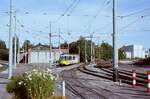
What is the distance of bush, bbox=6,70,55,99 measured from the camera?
14469 millimetres

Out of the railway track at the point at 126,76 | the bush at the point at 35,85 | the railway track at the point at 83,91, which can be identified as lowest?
the railway track at the point at 83,91

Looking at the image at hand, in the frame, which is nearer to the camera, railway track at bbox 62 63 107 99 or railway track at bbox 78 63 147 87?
railway track at bbox 62 63 107 99

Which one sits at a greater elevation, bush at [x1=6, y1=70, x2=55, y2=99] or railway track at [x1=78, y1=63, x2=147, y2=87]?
bush at [x1=6, y1=70, x2=55, y2=99]

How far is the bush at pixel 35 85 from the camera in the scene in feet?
47.5

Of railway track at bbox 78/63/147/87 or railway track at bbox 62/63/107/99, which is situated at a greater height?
railway track at bbox 78/63/147/87

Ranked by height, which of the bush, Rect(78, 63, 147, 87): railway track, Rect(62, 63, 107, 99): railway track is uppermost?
the bush

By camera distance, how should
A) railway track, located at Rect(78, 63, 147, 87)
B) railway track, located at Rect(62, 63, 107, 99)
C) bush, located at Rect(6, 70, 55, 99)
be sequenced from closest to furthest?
1. bush, located at Rect(6, 70, 55, 99)
2. railway track, located at Rect(62, 63, 107, 99)
3. railway track, located at Rect(78, 63, 147, 87)

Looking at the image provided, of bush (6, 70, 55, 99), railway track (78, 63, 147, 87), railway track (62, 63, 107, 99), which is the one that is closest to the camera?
bush (6, 70, 55, 99)

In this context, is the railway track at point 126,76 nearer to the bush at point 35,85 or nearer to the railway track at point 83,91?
the railway track at point 83,91

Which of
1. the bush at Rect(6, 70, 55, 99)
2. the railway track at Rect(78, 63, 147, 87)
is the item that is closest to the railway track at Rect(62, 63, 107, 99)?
the railway track at Rect(78, 63, 147, 87)

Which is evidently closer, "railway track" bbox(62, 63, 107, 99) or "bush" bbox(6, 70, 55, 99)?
"bush" bbox(6, 70, 55, 99)

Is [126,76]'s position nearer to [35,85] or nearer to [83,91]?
[83,91]

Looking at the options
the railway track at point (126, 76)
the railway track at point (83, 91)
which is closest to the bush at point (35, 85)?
the railway track at point (83, 91)

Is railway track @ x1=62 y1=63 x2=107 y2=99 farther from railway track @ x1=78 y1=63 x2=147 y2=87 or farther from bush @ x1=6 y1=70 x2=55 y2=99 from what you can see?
bush @ x1=6 y1=70 x2=55 y2=99
